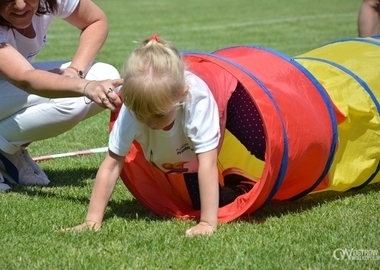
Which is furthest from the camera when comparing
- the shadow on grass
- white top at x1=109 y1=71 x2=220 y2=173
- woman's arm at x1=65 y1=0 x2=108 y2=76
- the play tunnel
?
woman's arm at x1=65 y1=0 x2=108 y2=76

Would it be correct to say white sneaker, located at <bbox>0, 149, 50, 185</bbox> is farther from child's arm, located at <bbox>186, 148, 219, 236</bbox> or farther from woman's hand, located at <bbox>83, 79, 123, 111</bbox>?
child's arm, located at <bbox>186, 148, 219, 236</bbox>

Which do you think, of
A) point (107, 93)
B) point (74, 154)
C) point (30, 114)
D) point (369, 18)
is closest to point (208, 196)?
point (107, 93)

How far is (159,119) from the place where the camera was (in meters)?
3.50

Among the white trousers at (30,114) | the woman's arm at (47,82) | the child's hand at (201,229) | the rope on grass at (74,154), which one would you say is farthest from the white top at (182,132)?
the rope on grass at (74,154)

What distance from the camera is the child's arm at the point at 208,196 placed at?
3525mm

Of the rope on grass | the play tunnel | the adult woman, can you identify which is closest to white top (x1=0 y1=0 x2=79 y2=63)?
the adult woman

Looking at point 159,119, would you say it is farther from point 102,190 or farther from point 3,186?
point 3,186

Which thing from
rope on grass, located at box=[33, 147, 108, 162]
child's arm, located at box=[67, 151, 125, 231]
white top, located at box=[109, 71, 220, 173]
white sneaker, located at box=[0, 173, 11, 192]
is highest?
white top, located at box=[109, 71, 220, 173]

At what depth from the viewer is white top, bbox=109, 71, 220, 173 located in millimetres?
3580

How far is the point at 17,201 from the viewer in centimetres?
423

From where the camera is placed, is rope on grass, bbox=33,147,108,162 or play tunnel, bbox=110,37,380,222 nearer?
play tunnel, bbox=110,37,380,222

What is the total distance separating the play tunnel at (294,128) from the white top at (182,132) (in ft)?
0.74

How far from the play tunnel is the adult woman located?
47cm

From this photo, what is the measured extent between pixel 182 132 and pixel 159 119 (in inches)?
9.4
